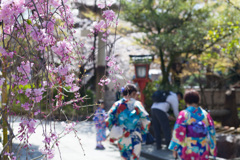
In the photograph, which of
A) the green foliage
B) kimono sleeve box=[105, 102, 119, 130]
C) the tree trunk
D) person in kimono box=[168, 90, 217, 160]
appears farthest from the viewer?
the tree trunk

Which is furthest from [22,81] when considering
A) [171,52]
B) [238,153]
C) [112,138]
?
[171,52]

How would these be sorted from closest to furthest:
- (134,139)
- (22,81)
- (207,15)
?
(22,81)
(134,139)
(207,15)

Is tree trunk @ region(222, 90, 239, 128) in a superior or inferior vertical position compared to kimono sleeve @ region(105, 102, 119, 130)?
inferior

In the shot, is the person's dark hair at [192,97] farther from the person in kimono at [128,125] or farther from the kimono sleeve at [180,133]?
the person in kimono at [128,125]

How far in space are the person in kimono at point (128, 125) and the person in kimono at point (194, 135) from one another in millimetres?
657

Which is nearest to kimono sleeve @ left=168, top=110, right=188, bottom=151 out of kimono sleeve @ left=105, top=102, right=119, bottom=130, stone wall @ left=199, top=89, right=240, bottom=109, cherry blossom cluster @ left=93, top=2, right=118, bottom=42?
kimono sleeve @ left=105, top=102, right=119, bottom=130

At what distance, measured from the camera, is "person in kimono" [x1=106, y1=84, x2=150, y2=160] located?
5.36 metres

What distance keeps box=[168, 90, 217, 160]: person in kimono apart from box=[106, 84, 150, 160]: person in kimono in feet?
2.15

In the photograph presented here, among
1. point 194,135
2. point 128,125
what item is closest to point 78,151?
point 128,125

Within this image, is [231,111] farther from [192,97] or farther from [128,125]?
[128,125]

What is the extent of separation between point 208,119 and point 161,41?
6.40 metres

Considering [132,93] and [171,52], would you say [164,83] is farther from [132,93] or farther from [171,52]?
[132,93]

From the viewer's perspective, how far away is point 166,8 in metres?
12.1

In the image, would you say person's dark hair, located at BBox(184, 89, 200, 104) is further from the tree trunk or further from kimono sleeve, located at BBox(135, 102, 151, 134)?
the tree trunk
